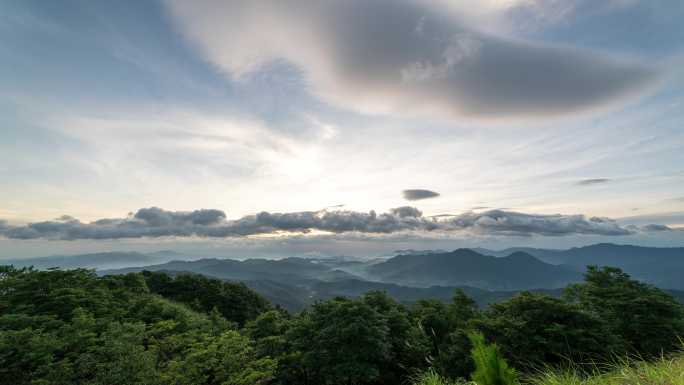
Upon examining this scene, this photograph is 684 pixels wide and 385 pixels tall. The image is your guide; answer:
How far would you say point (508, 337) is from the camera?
2309 centimetres

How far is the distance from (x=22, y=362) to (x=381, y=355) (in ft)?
78.0

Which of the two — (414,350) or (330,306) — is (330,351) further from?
(414,350)

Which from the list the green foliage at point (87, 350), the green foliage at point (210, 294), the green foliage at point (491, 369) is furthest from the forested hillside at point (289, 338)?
the green foliage at point (210, 294)

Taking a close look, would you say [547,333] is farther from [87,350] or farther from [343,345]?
[87,350]

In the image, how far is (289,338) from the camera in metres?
28.4

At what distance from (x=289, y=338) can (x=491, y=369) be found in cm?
2671

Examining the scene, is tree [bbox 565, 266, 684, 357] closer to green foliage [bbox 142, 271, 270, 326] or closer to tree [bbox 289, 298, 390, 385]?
tree [bbox 289, 298, 390, 385]

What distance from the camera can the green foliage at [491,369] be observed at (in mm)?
5332

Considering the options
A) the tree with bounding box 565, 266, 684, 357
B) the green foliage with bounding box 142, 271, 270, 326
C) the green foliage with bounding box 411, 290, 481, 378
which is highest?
the tree with bounding box 565, 266, 684, 357

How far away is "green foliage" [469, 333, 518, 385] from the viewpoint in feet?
17.5

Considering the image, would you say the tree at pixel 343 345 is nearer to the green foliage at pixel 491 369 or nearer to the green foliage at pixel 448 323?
the green foliage at pixel 448 323

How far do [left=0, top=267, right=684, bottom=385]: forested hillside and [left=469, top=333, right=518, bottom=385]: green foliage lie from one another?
9302 millimetres

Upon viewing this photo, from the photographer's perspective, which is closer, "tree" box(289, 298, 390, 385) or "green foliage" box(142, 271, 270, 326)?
"tree" box(289, 298, 390, 385)

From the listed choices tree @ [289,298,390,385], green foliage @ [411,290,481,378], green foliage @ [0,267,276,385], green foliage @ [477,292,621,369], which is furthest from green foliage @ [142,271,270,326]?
green foliage @ [477,292,621,369]
